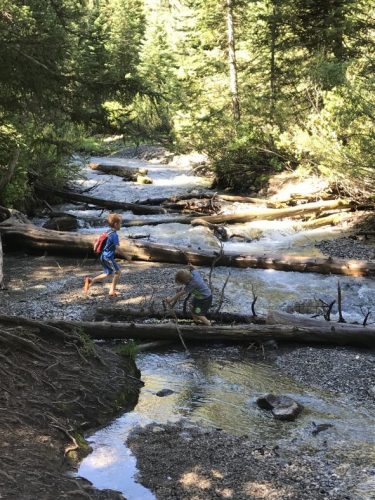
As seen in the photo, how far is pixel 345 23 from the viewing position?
22.4 meters

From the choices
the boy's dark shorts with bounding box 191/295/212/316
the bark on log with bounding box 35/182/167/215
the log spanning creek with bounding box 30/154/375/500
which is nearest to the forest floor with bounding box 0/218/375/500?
the log spanning creek with bounding box 30/154/375/500

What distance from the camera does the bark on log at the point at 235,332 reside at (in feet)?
30.3

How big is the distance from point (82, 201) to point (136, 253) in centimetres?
900

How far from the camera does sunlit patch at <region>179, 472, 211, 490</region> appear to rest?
5.35m

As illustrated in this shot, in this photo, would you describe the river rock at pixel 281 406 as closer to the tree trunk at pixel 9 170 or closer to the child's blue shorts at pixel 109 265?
the child's blue shorts at pixel 109 265

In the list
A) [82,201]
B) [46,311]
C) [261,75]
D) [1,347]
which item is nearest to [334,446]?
[1,347]

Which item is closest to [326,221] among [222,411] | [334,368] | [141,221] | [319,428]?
[141,221]

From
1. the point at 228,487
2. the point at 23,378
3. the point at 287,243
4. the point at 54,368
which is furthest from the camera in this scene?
the point at 287,243

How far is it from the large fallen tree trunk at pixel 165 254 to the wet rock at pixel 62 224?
7.38ft

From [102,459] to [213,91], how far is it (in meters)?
26.4

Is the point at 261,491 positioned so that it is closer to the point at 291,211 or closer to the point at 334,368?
the point at 334,368

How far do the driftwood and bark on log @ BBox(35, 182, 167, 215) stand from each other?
12.2 m

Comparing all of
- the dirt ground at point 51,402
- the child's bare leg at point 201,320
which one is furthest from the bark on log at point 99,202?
the dirt ground at point 51,402

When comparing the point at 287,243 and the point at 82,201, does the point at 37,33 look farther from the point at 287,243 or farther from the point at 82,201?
the point at 82,201
